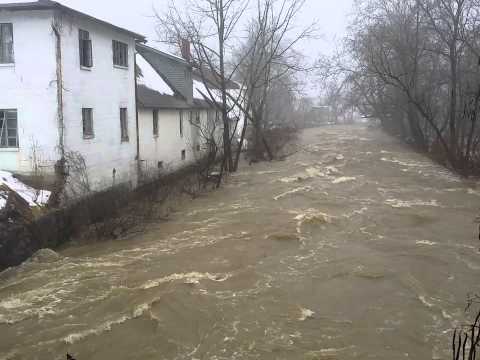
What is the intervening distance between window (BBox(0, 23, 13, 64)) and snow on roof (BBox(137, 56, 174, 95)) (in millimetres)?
7642

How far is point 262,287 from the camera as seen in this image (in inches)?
380

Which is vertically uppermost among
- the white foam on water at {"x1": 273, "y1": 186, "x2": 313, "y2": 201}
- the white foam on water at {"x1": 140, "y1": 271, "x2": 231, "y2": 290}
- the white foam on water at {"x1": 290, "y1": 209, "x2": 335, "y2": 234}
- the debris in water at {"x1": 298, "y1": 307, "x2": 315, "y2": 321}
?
the white foam on water at {"x1": 273, "y1": 186, "x2": 313, "y2": 201}

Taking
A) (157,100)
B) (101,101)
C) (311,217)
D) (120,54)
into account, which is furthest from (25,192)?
(157,100)

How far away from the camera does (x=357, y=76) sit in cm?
2970

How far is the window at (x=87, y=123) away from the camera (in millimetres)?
16531

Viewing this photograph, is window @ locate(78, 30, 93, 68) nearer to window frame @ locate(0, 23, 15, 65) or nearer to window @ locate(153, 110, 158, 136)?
window frame @ locate(0, 23, 15, 65)

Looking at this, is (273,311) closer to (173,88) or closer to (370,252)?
(370,252)

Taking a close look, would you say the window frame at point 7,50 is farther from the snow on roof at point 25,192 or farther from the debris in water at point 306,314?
the debris in water at point 306,314

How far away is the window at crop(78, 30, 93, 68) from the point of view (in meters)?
16.0

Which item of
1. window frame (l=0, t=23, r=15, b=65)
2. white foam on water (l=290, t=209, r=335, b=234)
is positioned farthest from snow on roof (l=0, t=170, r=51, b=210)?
white foam on water (l=290, t=209, r=335, b=234)

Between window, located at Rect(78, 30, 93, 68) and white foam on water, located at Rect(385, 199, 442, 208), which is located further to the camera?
white foam on water, located at Rect(385, 199, 442, 208)

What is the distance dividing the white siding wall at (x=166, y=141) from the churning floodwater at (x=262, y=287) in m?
5.75

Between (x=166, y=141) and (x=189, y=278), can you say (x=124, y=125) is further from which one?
(x=189, y=278)

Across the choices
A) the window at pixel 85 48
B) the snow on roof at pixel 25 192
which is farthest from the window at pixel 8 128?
the window at pixel 85 48
